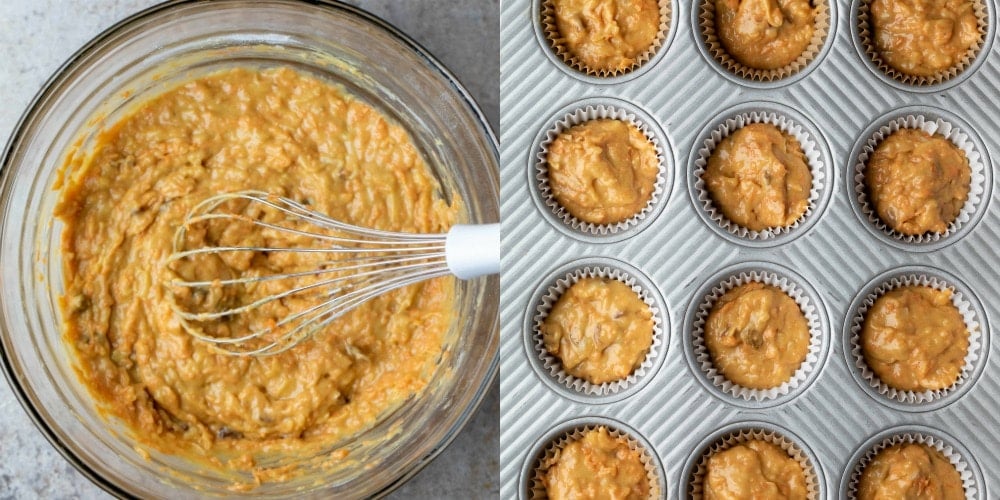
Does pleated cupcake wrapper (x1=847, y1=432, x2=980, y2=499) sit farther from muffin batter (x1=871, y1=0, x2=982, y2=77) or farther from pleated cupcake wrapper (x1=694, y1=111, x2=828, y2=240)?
muffin batter (x1=871, y1=0, x2=982, y2=77)

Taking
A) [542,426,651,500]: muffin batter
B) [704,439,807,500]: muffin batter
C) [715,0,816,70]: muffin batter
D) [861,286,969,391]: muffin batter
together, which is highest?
[715,0,816,70]: muffin batter

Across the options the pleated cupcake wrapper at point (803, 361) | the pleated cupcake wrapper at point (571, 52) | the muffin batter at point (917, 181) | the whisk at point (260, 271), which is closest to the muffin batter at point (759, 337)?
the pleated cupcake wrapper at point (803, 361)

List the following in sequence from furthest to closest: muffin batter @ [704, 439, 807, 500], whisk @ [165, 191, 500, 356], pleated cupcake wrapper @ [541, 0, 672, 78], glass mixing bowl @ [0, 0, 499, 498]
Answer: whisk @ [165, 191, 500, 356] → glass mixing bowl @ [0, 0, 499, 498] → pleated cupcake wrapper @ [541, 0, 672, 78] → muffin batter @ [704, 439, 807, 500]

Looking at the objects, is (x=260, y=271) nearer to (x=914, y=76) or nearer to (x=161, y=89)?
(x=161, y=89)

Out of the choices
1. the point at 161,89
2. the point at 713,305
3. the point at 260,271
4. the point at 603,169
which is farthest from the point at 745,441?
the point at 161,89

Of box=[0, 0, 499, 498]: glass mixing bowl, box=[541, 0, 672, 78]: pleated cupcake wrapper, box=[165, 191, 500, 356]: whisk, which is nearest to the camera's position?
box=[541, 0, 672, 78]: pleated cupcake wrapper

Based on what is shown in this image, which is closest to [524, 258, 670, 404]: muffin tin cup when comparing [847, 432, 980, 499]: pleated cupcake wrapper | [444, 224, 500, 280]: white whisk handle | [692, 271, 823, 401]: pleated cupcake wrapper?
[692, 271, 823, 401]: pleated cupcake wrapper

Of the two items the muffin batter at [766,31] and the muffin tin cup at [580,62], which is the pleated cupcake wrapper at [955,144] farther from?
the muffin tin cup at [580,62]
